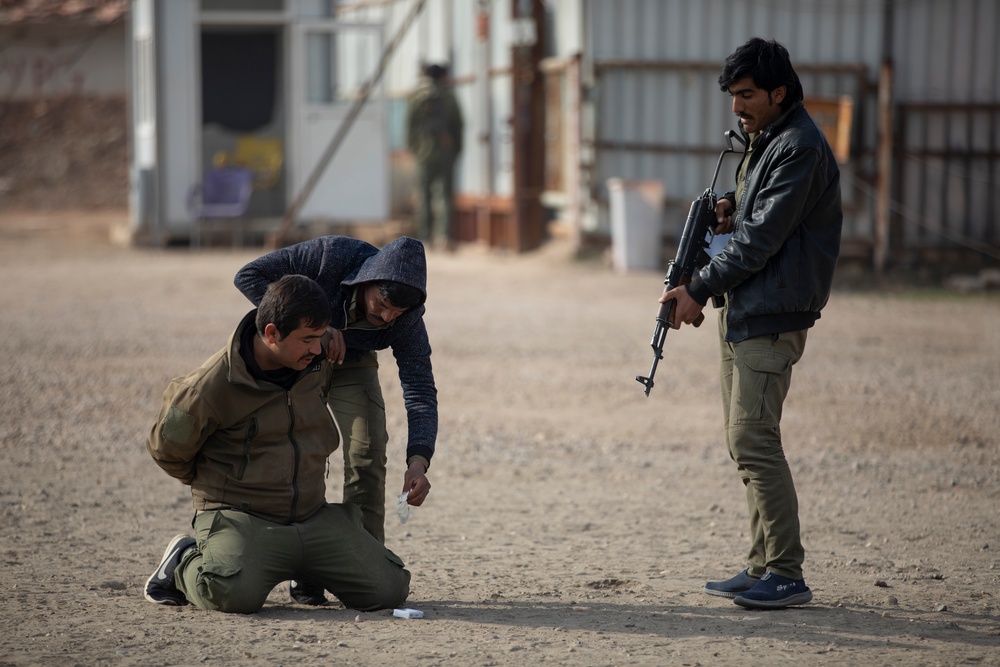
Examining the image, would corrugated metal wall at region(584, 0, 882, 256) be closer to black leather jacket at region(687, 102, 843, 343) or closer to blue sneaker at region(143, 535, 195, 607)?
black leather jacket at region(687, 102, 843, 343)

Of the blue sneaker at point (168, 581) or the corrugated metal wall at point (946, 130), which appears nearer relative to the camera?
the blue sneaker at point (168, 581)

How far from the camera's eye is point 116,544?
4.70 m

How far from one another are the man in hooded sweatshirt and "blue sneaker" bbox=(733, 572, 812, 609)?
1.10m

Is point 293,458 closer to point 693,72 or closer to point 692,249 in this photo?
point 692,249

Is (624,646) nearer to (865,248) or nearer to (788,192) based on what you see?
(788,192)

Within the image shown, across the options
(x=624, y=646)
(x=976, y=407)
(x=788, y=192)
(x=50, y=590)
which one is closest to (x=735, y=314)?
(x=788, y=192)

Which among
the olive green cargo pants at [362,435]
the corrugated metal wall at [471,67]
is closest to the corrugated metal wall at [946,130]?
the corrugated metal wall at [471,67]

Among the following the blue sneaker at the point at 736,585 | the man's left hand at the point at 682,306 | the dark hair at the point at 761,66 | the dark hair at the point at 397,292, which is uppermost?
the dark hair at the point at 761,66

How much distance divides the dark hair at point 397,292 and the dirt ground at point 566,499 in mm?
989

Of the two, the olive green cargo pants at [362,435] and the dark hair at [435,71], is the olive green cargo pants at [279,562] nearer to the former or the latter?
the olive green cargo pants at [362,435]

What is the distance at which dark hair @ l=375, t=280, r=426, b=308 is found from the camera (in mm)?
3717

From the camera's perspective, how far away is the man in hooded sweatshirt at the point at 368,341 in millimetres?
3785

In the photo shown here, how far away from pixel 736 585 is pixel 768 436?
0.55 meters

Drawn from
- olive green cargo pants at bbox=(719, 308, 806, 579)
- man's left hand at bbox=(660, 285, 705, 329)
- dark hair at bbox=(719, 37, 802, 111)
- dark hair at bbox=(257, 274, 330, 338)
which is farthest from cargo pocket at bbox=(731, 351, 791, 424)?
dark hair at bbox=(257, 274, 330, 338)
